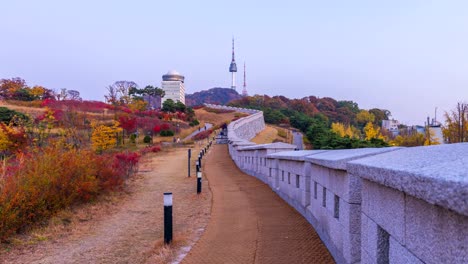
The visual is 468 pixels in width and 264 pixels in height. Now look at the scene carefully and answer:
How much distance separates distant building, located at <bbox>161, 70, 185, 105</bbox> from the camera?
17038cm

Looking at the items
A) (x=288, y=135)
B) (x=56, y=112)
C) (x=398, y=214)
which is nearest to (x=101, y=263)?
(x=398, y=214)

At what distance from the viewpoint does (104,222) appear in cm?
1012

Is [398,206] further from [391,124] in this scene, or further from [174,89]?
[174,89]

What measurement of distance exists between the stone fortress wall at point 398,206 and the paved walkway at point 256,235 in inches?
16.6

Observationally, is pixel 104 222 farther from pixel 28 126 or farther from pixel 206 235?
pixel 28 126

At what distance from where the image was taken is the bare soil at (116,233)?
7027 mm

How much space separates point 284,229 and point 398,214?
497 centimetres

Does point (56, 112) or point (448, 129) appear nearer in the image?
point (56, 112)

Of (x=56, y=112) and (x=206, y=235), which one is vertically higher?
(x=56, y=112)

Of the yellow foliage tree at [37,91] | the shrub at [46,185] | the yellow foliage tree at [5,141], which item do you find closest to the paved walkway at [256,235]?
the shrub at [46,185]

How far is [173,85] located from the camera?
173750mm

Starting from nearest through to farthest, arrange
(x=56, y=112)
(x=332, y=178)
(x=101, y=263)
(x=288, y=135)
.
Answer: (x=332, y=178)
(x=101, y=263)
(x=56, y=112)
(x=288, y=135)

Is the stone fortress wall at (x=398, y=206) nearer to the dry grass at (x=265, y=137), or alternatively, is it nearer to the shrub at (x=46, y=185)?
the shrub at (x=46, y=185)

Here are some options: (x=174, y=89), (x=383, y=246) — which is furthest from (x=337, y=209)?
(x=174, y=89)
